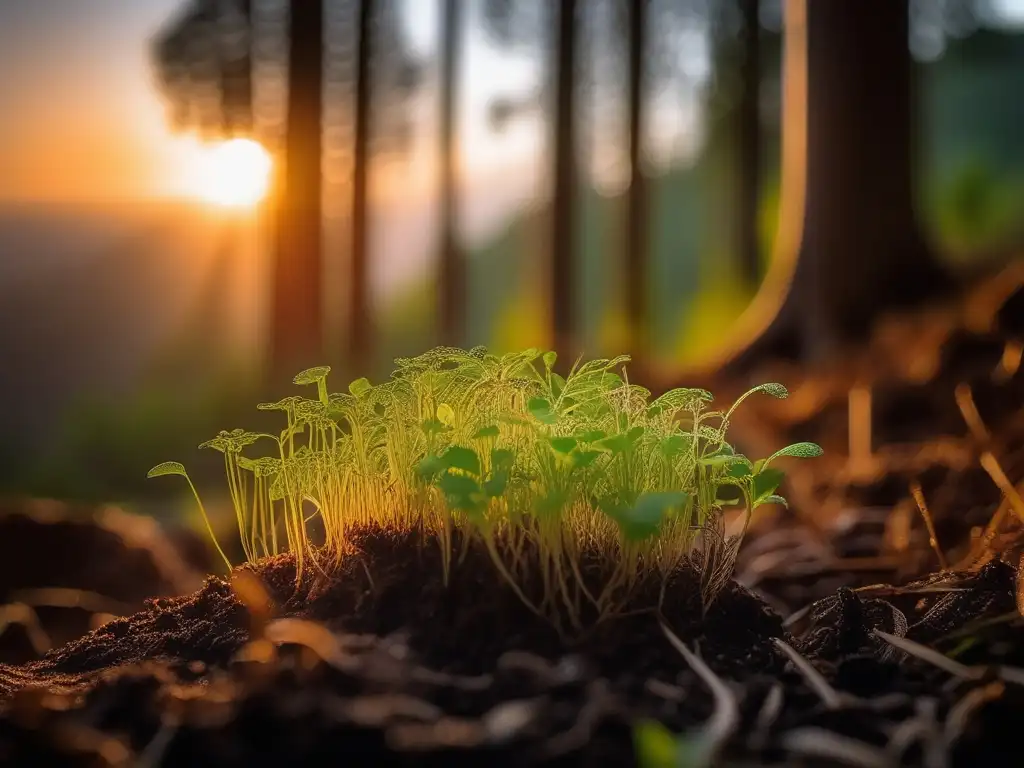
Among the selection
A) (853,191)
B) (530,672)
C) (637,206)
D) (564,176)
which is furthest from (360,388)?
(637,206)

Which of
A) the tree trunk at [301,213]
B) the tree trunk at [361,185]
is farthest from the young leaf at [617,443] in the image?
the tree trunk at [361,185]

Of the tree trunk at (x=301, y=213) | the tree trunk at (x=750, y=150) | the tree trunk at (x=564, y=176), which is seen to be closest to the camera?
the tree trunk at (x=301, y=213)

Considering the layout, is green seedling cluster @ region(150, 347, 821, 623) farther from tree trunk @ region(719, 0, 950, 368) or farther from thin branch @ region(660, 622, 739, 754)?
tree trunk @ region(719, 0, 950, 368)

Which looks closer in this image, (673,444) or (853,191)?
(673,444)

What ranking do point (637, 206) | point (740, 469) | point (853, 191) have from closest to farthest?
1. point (740, 469)
2. point (853, 191)
3. point (637, 206)

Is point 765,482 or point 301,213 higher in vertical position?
point 301,213

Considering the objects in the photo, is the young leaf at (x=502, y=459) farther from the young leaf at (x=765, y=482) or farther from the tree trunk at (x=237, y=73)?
the tree trunk at (x=237, y=73)

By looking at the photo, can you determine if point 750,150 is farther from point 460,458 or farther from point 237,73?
point 460,458
